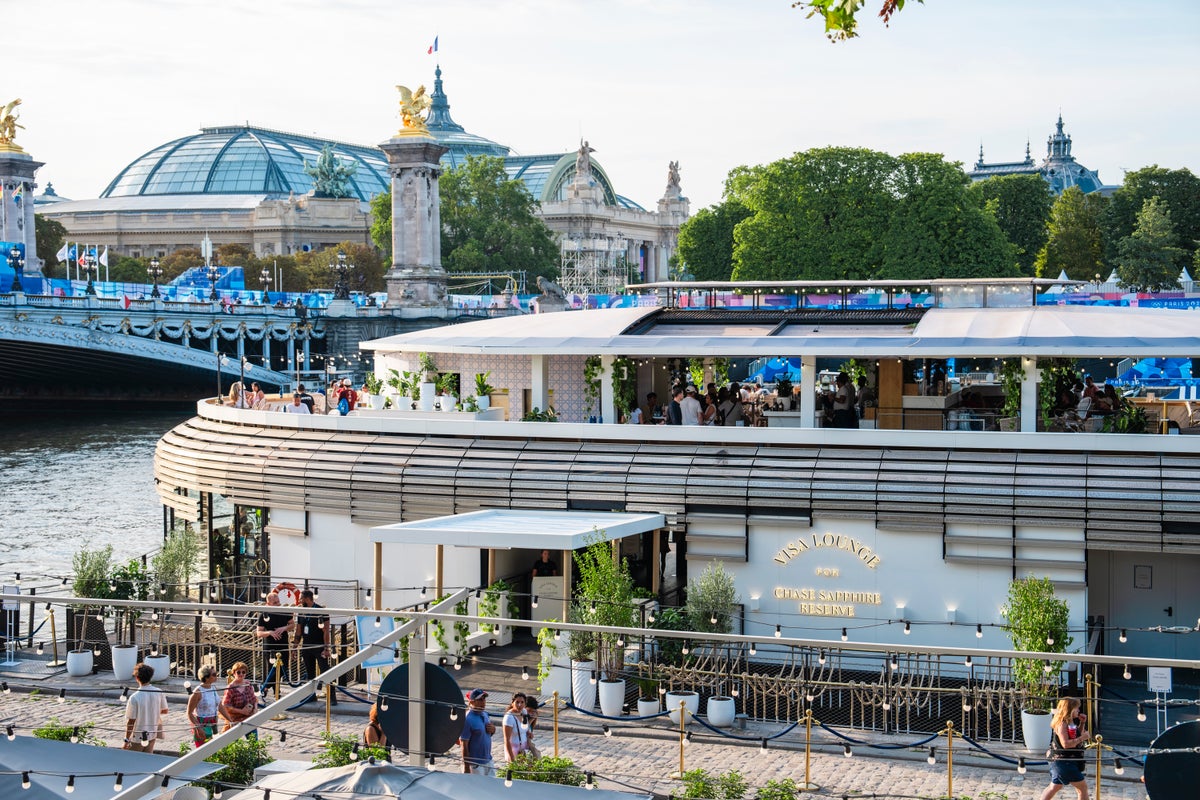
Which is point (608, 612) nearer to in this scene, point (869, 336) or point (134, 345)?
point (869, 336)

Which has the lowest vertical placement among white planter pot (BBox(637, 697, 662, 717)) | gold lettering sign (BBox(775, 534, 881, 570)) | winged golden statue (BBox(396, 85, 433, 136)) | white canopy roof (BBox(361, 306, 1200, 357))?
white planter pot (BBox(637, 697, 662, 717))

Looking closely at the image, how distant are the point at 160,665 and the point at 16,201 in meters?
90.7

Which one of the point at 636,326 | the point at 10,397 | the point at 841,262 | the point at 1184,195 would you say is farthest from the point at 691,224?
the point at 636,326

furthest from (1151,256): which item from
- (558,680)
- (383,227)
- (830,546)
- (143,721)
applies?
(143,721)

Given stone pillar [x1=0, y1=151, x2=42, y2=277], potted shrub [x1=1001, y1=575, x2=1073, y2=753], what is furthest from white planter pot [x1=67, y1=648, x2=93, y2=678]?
stone pillar [x1=0, y1=151, x2=42, y2=277]

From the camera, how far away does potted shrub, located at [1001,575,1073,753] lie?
19219 millimetres

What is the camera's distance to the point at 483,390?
28.1 m

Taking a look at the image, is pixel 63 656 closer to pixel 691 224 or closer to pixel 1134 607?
pixel 1134 607

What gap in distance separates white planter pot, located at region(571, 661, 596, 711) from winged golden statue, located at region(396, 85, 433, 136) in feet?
281

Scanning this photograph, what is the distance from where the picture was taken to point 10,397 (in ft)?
310

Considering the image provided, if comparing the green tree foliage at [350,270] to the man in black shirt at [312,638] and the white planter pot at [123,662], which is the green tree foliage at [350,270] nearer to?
the white planter pot at [123,662]

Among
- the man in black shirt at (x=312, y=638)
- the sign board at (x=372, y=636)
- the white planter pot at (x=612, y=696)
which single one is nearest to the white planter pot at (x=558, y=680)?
the white planter pot at (x=612, y=696)

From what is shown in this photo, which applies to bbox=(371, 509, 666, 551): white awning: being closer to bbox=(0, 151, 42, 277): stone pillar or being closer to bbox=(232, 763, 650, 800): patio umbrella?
bbox=(232, 763, 650, 800): patio umbrella

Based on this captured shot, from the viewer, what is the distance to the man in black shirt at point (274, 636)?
22141mm
